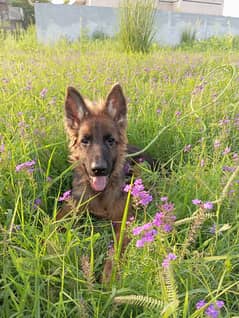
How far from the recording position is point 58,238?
1.40 metres

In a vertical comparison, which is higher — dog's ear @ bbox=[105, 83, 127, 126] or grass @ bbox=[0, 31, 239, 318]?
dog's ear @ bbox=[105, 83, 127, 126]

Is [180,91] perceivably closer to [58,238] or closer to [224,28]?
[58,238]

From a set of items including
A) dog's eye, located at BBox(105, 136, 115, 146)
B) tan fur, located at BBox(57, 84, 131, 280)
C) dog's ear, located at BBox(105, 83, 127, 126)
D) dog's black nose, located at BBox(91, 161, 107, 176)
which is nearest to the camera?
dog's black nose, located at BBox(91, 161, 107, 176)

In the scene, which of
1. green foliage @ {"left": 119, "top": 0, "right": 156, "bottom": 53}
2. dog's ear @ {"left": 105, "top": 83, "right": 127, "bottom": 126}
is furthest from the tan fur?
green foliage @ {"left": 119, "top": 0, "right": 156, "bottom": 53}

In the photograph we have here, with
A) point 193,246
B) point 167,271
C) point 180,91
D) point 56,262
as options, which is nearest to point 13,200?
point 56,262

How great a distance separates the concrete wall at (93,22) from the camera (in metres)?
11.0

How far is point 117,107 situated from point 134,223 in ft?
4.18

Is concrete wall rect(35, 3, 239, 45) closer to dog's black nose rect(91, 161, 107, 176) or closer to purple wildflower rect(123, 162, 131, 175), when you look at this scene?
purple wildflower rect(123, 162, 131, 175)

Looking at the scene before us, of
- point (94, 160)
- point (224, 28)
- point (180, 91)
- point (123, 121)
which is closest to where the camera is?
point (94, 160)

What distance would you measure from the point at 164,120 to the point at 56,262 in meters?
1.92

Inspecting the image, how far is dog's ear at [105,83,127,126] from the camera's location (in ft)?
7.93

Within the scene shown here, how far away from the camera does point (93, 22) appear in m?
12.2

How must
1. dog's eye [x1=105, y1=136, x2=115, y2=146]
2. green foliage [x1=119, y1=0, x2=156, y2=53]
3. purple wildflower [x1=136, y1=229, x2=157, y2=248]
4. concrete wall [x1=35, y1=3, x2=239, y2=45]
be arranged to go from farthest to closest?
concrete wall [x1=35, y1=3, x2=239, y2=45]
green foliage [x1=119, y1=0, x2=156, y2=53]
dog's eye [x1=105, y1=136, x2=115, y2=146]
purple wildflower [x1=136, y1=229, x2=157, y2=248]

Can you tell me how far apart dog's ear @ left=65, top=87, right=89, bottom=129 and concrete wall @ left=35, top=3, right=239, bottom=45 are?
7.67 metres
